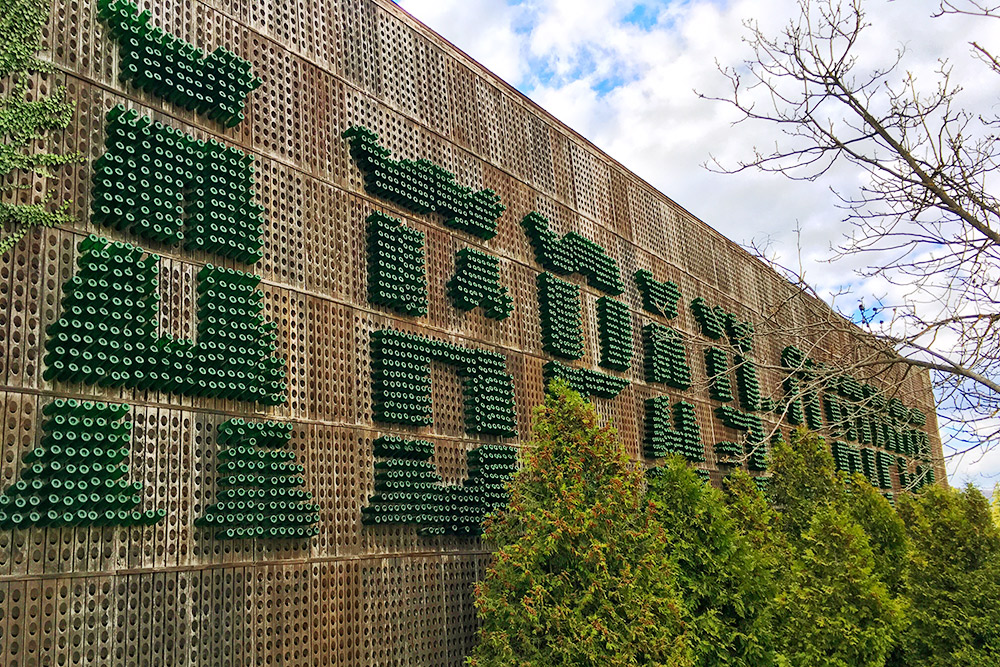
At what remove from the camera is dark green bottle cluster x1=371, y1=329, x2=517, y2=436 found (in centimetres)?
782

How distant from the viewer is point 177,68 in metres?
6.60

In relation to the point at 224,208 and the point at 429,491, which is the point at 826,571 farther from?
the point at 224,208

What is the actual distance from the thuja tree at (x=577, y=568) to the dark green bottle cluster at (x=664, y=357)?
4.99 meters

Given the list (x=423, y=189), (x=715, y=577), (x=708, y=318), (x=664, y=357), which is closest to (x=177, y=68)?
(x=423, y=189)

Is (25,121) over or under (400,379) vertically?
over

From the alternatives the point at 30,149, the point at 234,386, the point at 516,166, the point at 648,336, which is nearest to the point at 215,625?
the point at 234,386

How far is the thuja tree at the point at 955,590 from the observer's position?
1109 centimetres

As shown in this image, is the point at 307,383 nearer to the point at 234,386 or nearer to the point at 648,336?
the point at 234,386

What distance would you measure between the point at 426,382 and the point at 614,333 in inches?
169

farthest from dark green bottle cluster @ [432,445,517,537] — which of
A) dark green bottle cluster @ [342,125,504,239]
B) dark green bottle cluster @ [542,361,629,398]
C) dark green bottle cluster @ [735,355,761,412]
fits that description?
dark green bottle cluster @ [735,355,761,412]

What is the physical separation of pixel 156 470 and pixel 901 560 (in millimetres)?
10850

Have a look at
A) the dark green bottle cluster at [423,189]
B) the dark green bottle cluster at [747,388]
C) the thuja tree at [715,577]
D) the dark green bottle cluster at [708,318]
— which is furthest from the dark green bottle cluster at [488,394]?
the dark green bottle cluster at [747,388]

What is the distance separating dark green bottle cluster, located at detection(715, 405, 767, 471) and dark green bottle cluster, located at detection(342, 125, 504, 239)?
6420 millimetres

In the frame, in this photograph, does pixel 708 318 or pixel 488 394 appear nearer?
pixel 488 394
